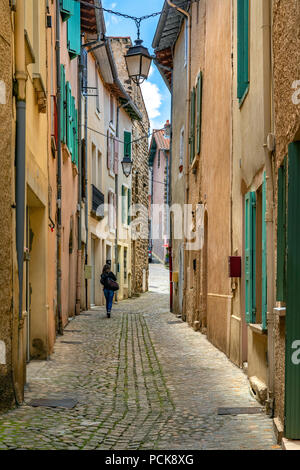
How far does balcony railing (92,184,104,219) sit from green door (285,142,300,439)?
1655 cm

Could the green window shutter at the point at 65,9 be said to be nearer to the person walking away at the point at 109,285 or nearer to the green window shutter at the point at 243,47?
the green window shutter at the point at 243,47

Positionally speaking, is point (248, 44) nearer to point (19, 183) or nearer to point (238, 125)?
point (238, 125)

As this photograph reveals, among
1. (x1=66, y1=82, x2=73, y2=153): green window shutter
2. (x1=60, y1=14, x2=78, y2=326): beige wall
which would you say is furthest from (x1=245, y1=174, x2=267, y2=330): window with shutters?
(x1=66, y1=82, x2=73, y2=153): green window shutter

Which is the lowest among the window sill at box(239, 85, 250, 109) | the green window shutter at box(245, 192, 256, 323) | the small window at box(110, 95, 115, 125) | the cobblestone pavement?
the cobblestone pavement

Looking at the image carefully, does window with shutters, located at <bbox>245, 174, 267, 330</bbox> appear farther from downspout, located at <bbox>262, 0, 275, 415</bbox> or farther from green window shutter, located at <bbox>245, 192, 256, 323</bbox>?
downspout, located at <bbox>262, 0, 275, 415</bbox>

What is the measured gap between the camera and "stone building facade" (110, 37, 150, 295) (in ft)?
102

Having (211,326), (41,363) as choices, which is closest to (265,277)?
(41,363)

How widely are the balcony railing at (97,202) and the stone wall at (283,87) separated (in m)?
15.5

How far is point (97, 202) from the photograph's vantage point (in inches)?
881

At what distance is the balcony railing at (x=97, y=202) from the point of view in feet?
Result: 71.2

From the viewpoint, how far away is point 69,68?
616 inches

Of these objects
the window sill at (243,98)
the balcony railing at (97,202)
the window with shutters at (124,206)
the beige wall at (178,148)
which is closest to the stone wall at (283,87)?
the window sill at (243,98)

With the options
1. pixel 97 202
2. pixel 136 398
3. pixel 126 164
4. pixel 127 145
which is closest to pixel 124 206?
pixel 127 145

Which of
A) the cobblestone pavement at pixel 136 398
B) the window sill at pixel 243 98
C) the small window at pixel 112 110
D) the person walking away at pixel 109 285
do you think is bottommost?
the cobblestone pavement at pixel 136 398
